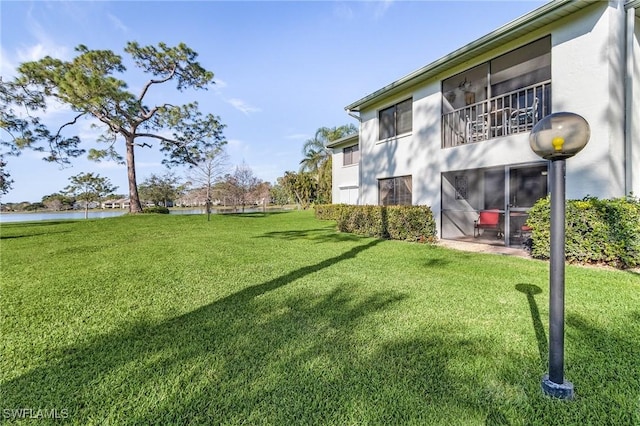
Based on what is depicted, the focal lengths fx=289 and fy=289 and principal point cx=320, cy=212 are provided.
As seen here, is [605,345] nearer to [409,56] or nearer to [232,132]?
[409,56]

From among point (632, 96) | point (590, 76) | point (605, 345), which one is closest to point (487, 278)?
point (605, 345)

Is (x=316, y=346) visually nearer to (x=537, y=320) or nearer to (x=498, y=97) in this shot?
(x=537, y=320)

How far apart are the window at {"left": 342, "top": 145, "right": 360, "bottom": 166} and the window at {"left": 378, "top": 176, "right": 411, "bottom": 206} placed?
685 centimetres

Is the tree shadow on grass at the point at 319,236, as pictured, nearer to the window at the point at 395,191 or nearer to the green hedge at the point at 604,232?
the window at the point at 395,191

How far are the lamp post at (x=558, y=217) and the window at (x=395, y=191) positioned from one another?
9401mm

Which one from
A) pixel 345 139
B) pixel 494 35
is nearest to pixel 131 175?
pixel 345 139

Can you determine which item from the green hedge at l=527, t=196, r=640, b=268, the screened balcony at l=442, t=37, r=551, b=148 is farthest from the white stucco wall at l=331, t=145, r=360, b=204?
the green hedge at l=527, t=196, r=640, b=268

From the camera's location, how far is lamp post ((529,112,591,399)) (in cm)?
194

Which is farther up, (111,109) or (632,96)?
(111,109)

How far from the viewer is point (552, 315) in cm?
202

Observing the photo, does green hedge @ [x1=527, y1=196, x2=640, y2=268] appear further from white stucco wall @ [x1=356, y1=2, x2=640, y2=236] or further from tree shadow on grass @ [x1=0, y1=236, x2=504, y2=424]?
tree shadow on grass @ [x1=0, y1=236, x2=504, y2=424]

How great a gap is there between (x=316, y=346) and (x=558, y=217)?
87.5 inches

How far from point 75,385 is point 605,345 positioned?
179 inches

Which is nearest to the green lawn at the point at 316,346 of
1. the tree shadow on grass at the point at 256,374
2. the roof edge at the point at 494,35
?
the tree shadow on grass at the point at 256,374
